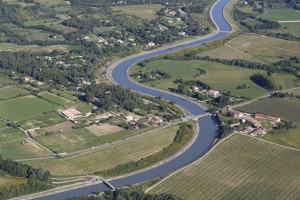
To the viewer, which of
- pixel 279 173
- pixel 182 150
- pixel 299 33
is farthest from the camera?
pixel 299 33

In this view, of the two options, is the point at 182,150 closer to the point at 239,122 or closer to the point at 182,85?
the point at 239,122

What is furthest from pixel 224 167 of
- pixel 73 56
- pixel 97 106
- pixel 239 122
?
pixel 73 56

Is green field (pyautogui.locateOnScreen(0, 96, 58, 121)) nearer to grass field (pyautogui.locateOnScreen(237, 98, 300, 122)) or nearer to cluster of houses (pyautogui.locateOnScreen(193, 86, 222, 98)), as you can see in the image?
cluster of houses (pyautogui.locateOnScreen(193, 86, 222, 98))

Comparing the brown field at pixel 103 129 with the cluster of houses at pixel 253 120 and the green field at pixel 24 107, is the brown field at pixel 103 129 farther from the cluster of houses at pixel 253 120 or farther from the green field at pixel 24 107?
the cluster of houses at pixel 253 120

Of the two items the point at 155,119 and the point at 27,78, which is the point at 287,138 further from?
the point at 27,78

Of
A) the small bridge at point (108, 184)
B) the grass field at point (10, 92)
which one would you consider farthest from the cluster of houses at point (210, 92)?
the small bridge at point (108, 184)

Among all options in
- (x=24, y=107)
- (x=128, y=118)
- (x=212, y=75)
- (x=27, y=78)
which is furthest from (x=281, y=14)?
(x=24, y=107)

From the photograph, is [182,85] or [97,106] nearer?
[97,106]
